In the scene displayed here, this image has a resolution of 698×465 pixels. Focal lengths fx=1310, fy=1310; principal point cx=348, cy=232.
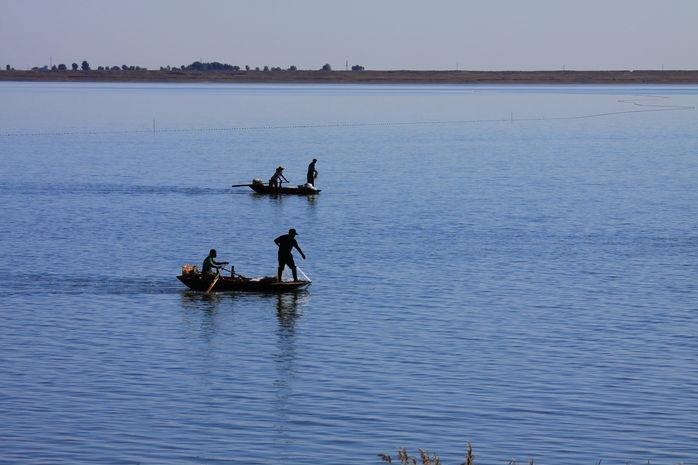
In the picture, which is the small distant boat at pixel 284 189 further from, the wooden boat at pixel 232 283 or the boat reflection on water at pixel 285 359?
the wooden boat at pixel 232 283

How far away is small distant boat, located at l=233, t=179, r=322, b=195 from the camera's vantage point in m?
70.5

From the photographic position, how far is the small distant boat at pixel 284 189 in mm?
70544

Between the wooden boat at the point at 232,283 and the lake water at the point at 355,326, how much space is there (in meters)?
0.50

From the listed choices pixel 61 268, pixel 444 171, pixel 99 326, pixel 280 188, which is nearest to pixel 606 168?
pixel 444 171

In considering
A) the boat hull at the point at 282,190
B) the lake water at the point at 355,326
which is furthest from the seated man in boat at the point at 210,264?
the boat hull at the point at 282,190

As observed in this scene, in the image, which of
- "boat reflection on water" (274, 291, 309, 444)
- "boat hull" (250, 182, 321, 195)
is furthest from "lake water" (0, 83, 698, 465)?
"boat hull" (250, 182, 321, 195)

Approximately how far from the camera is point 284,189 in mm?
71875

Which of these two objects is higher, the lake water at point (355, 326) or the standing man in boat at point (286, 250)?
the standing man in boat at point (286, 250)

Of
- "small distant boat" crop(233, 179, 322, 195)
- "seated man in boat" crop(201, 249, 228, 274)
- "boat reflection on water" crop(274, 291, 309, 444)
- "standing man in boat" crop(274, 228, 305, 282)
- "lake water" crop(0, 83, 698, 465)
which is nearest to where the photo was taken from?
"lake water" crop(0, 83, 698, 465)

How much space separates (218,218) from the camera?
206ft

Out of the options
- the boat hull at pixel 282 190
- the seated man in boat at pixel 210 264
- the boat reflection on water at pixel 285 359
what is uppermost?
the seated man in boat at pixel 210 264

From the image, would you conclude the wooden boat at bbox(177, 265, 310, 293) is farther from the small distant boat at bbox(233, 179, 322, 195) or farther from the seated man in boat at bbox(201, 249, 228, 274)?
the small distant boat at bbox(233, 179, 322, 195)

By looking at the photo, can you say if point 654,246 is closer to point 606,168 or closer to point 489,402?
point 489,402

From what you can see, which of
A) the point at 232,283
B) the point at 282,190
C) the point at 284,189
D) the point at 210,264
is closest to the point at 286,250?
the point at 232,283
